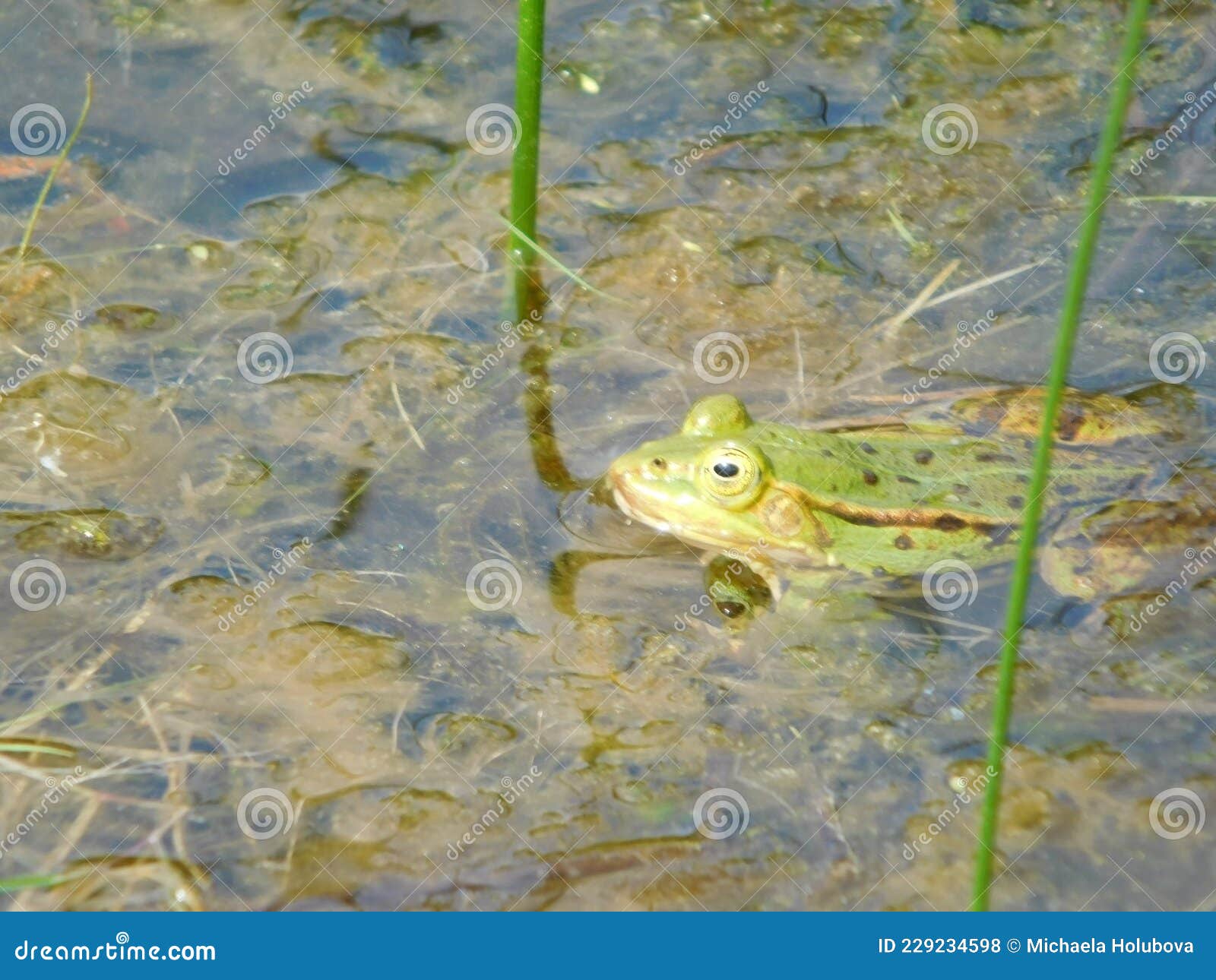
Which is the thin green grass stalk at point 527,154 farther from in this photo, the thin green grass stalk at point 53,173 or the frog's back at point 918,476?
the thin green grass stalk at point 53,173

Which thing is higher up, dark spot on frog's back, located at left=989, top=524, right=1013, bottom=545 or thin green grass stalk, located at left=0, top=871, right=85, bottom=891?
dark spot on frog's back, located at left=989, top=524, right=1013, bottom=545

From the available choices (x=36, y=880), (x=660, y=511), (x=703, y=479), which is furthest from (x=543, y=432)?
(x=36, y=880)

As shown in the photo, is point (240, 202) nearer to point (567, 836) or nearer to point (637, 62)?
point (637, 62)

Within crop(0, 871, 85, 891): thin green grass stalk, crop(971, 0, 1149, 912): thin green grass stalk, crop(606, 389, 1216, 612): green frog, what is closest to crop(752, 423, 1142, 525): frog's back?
crop(606, 389, 1216, 612): green frog

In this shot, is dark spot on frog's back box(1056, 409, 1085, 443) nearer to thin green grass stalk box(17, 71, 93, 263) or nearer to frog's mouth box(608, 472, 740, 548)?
frog's mouth box(608, 472, 740, 548)

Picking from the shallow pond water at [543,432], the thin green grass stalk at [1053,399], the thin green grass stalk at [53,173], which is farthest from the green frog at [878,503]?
the thin green grass stalk at [53,173]

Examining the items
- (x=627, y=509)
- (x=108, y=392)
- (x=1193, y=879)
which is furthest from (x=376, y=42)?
(x=1193, y=879)
